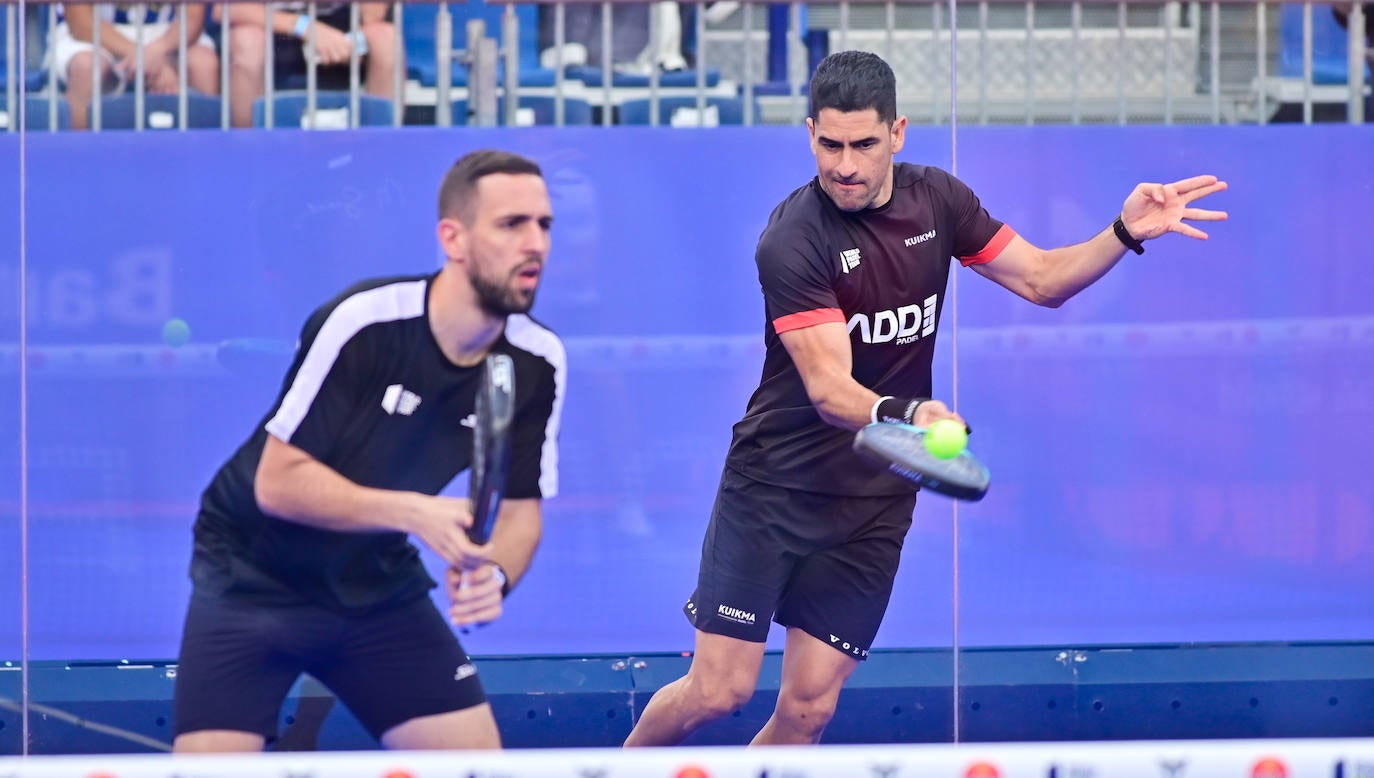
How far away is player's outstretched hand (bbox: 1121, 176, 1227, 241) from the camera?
3.87 meters

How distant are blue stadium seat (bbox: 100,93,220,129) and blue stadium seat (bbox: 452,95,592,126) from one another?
675 mm

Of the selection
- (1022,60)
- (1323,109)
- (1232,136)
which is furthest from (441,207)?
(1323,109)

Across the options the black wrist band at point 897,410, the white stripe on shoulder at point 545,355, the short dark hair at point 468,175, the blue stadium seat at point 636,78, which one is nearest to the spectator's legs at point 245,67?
the blue stadium seat at point 636,78

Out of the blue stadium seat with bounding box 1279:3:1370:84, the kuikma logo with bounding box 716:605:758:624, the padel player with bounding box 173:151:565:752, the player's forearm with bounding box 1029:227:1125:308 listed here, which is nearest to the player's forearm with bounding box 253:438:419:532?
the padel player with bounding box 173:151:565:752

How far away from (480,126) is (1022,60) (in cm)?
163

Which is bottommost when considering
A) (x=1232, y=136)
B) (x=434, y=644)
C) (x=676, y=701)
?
(x=676, y=701)

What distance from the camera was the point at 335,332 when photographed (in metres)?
3.37

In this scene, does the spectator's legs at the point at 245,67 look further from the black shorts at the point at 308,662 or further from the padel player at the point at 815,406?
the black shorts at the point at 308,662

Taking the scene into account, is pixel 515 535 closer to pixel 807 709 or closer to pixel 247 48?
pixel 807 709

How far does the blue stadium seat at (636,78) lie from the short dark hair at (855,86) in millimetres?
1178

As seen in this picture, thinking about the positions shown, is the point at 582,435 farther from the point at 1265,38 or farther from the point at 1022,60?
the point at 1265,38

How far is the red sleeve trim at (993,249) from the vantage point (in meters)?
4.05

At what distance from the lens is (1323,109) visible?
5.04 metres

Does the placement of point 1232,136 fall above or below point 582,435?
above
